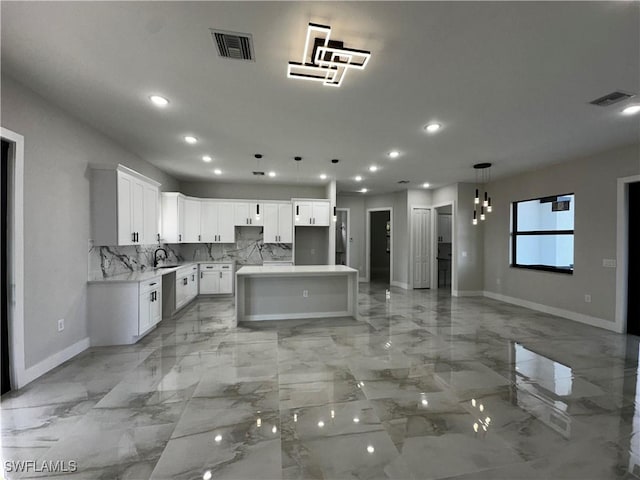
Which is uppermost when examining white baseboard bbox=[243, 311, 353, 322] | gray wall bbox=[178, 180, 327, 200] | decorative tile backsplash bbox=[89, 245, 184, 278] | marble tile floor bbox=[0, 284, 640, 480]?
gray wall bbox=[178, 180, 327, 200]

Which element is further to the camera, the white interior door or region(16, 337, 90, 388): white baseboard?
the white interior door

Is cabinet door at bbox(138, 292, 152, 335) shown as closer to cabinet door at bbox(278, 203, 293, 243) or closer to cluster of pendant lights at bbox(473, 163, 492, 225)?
cabinet door at bbox(278, 203, 293, 243)

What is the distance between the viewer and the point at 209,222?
705 cm

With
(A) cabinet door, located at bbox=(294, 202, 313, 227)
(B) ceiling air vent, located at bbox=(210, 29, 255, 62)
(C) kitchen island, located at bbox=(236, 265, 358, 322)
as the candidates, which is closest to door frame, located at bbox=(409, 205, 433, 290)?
(A) cabinet door, located at bbox=(294, 202, 313, 227)

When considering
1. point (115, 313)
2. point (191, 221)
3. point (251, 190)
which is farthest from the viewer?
point (251, 190)

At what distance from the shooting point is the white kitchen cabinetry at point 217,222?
7.02 metres

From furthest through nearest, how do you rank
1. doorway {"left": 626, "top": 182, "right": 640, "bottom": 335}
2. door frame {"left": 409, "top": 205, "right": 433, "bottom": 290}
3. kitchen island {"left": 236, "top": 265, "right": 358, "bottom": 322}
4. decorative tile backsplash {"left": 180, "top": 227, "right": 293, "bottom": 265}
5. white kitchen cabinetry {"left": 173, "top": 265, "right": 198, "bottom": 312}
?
door frame {"left": 409, "top": 205, "right": 433, "bottom": 290} < decorative tile backsplash {"left": 180, "top": 227, "right": 293, "bottom": 265} < white kitchen cabinetry {"left": 173, "top": 265, "right": 198, "bottom": 312} < kitchen island {"left": 236, "top": 265, "right": 358, "bottom": 322} < doorway {"left": 626, "top": 182, "right": 640, "bottom": 335}

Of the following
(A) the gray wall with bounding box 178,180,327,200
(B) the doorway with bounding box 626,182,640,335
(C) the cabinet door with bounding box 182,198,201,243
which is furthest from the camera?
(A) the gray wall with bounding box 178,180,327,200

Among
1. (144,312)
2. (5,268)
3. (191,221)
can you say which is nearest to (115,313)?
(144,312)

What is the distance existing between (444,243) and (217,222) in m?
6.75

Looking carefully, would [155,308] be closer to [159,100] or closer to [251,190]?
[159,100]

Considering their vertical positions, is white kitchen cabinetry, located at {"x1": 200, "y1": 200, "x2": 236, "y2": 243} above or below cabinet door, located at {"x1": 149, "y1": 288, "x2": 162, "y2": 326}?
above

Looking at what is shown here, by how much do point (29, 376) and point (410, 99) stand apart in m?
4.64

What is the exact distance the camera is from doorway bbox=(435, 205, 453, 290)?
8.75m
